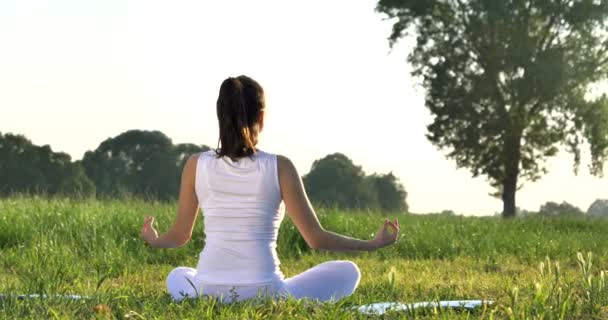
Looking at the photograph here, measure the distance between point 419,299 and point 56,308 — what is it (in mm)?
2752

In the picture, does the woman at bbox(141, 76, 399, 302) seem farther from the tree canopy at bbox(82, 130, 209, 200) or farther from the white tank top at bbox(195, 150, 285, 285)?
the tree canopy at bbox(82, 130, 209, 200)

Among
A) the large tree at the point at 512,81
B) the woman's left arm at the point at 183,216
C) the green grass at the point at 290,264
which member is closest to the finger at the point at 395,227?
the green grass at the point at 290,264

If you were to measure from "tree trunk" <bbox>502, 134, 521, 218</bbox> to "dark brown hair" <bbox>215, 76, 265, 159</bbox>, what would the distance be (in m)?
25.8

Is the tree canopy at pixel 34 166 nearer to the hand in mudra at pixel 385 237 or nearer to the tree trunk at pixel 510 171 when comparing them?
the tree trunk at pixel 510 171

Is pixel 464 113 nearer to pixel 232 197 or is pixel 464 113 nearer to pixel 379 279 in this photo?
pixel 379 279

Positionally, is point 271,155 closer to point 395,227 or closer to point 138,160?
point 395,227

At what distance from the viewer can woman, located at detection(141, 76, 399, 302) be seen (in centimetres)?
473

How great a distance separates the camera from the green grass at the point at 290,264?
4836 mm

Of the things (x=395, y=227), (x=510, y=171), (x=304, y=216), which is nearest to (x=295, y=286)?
(x=304, y=216)

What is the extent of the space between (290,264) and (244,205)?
5.31m

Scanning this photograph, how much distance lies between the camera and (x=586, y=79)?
30.2 meters

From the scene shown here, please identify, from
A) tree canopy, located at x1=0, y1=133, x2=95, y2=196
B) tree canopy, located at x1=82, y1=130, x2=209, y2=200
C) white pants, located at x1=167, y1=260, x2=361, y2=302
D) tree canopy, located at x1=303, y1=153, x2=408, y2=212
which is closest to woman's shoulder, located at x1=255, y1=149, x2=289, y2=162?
white pants, located at x1=167, y1=260, x2=361, y2=302

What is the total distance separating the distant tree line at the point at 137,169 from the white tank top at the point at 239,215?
1461 inches

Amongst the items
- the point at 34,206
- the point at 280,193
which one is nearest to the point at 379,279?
the point at 280,193
